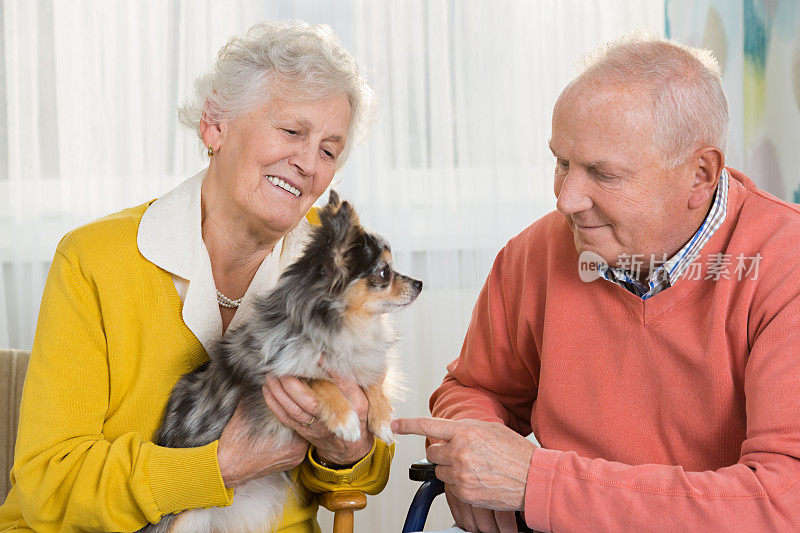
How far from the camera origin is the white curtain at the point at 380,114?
282cm

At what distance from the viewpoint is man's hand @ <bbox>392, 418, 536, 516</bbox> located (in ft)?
4.56

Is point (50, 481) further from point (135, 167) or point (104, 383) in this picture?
point (135, 167)

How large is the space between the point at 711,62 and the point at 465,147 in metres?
1.46

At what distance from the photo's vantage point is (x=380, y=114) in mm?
2865

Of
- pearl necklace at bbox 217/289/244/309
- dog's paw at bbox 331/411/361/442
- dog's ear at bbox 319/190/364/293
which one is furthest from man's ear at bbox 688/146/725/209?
pearl necklace at bbox 217/289/244/309

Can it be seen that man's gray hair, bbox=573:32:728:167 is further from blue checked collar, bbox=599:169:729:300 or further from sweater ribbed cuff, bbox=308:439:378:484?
sweater ribbed cuff, bbox=308:439:378:484

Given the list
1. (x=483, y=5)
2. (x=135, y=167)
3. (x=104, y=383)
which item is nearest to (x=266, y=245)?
(x=104, y=383)

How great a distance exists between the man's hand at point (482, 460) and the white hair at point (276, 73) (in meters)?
0.81

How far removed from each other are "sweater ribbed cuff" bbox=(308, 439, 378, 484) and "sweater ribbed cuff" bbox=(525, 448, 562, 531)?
44 cm

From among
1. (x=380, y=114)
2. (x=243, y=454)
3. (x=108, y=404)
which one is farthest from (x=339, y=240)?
(x=380, y=114)

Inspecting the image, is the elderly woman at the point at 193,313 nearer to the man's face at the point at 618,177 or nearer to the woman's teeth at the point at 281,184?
the woman's teeth at the point at 281,184

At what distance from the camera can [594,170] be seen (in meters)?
1.42

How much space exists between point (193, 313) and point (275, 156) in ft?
1.33

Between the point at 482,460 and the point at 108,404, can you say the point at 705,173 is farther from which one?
the point at 108,404
